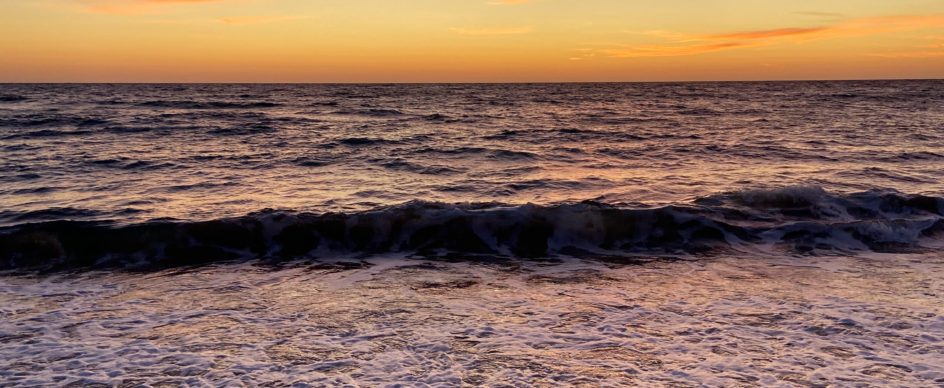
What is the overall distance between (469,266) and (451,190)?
5.40 m

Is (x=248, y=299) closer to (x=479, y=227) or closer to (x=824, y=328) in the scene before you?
(x=479, y=227)

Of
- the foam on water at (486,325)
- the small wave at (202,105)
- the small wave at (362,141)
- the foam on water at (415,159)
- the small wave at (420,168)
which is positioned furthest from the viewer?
the small wave at (202,105)

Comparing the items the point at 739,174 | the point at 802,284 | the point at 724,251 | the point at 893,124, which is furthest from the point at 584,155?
the point at 893,124

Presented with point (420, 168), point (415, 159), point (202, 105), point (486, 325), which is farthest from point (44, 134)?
point (486, 325)

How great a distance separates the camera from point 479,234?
11.2 metres

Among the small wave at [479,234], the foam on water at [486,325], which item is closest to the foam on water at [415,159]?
the small wave at [479,234]

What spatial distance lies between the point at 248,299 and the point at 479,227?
14.9ft

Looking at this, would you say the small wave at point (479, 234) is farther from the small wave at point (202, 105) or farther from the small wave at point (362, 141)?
the small wave at point (202, 105)

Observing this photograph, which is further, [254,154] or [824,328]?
[254,154]

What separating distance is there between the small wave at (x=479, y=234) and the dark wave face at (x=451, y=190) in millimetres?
38

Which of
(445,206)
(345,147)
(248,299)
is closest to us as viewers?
(248,299)

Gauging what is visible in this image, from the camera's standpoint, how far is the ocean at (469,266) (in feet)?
19.0

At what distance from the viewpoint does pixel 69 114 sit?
32.2 m

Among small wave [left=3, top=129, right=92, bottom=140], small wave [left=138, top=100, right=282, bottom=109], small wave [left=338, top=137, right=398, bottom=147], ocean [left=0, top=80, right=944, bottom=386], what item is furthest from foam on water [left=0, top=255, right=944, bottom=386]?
small wave [left=138, top=100, right=282, bottom=109]
